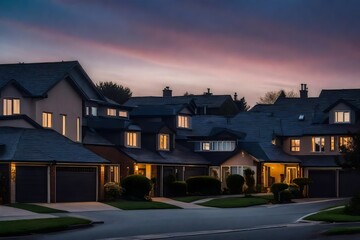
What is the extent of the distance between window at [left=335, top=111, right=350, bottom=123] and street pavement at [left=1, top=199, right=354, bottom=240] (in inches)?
1272

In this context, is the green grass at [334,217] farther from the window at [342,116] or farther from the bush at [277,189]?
the window at [342,116]

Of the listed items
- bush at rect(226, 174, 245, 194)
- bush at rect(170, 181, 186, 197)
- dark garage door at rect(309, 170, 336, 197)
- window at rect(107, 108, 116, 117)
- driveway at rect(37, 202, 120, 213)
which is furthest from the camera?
dark garage door at rect(309, 170, 336, 197)

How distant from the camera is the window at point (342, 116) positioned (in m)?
87.1

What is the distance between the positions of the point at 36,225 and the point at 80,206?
1658 cm

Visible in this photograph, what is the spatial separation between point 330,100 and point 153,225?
2193 inches

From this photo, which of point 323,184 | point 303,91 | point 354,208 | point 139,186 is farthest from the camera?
point 303,91

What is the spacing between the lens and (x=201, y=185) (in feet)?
253

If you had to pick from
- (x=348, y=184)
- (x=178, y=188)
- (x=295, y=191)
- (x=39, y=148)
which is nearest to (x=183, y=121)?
(x=178, y=188)

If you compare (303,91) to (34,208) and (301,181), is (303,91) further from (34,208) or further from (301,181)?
Result: (34,208)

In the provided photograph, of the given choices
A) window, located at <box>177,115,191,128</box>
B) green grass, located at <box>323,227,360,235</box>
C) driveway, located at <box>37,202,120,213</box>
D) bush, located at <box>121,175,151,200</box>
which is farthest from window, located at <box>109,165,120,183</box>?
green grass, located at <box>323,227,360,235</box>

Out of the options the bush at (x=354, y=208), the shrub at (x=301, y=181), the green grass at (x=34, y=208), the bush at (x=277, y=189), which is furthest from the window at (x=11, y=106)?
the shrub at (x=301, y=181)

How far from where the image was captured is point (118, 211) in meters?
52.5

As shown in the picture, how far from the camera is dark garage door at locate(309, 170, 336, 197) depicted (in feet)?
278

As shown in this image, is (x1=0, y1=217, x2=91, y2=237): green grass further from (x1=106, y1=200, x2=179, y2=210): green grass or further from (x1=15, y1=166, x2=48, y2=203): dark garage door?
(x1=15, y1=166, x2=48, y2=203): dark garage door
